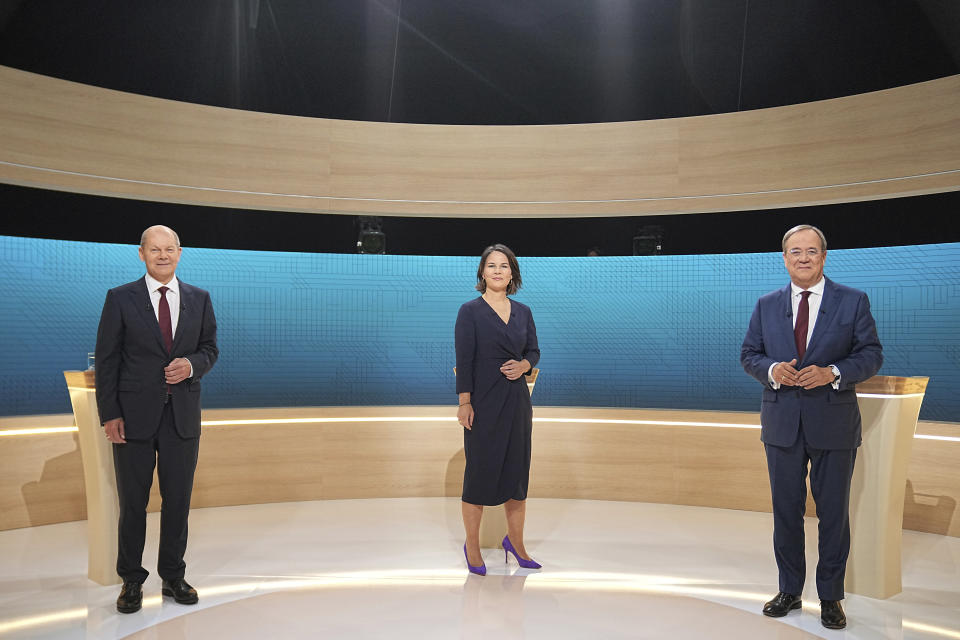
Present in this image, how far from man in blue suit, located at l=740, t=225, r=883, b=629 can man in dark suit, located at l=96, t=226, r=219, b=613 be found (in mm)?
2497

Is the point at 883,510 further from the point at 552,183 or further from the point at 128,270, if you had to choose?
the point at 128,270

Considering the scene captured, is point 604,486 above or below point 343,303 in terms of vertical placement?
below

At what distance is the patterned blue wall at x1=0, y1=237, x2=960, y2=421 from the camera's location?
503 centimetres

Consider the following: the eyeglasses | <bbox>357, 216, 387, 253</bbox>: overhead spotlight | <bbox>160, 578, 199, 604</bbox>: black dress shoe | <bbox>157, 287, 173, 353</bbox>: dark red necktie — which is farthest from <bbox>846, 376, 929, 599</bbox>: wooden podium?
<bbox>357, 216, 387, 253</bbox>: overhead spotlight

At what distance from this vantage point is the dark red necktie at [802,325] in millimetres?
3209

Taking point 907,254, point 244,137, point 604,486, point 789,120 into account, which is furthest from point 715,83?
point 244,137

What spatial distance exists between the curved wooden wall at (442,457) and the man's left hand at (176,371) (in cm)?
212

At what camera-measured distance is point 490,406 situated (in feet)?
12.3

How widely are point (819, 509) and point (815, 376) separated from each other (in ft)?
1.94

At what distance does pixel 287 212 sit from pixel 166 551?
2.86 metres

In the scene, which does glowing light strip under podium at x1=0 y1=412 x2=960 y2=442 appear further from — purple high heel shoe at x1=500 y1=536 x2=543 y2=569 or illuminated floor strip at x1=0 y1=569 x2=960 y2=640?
illuminated floor strip at x1=0 y1=569 x2=960 y2=640

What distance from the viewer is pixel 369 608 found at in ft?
10.7

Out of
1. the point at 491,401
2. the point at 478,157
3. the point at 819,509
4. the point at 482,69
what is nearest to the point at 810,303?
the point at 819,509

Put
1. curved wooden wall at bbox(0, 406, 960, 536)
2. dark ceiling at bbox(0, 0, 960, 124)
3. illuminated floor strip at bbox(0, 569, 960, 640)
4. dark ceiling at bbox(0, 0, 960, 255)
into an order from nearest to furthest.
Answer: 1. illuminated floor strip at bbox(0, 569, 960, 640)
2. dark ceiling at bbox(0, 0, 960, 255)
3. dark ceiling at bbox(0, 0, 960, 124)
4. curved wooden wall at bbox(0, 406, 960, 536)
